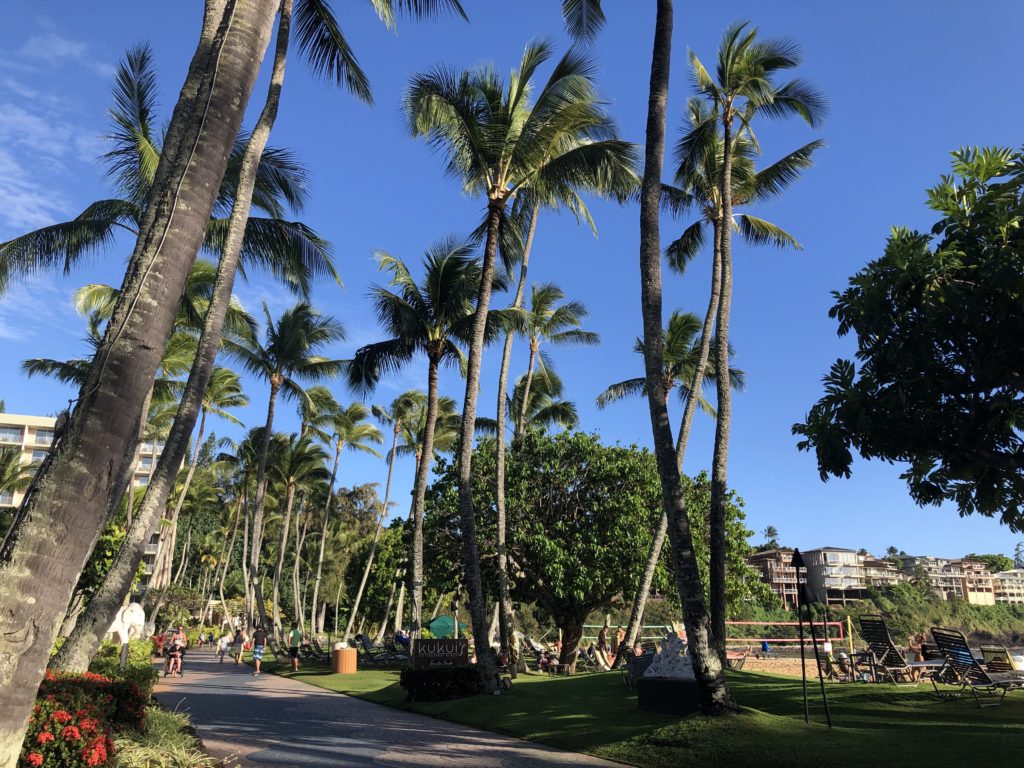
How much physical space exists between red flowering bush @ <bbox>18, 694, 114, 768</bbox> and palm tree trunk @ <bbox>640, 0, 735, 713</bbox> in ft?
24.0

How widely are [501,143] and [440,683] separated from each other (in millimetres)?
13009

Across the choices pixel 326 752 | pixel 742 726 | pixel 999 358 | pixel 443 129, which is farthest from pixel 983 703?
pixel 443 129

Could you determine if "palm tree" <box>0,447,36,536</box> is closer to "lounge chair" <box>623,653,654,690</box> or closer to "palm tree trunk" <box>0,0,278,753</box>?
"lounge chair" <box>623,653,654,690</box>

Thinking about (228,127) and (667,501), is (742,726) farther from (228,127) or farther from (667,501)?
(228,127)

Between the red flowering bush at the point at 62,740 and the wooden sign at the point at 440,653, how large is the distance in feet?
35.6

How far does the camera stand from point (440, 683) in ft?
52.6

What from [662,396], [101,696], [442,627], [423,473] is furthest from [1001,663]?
[442,627]

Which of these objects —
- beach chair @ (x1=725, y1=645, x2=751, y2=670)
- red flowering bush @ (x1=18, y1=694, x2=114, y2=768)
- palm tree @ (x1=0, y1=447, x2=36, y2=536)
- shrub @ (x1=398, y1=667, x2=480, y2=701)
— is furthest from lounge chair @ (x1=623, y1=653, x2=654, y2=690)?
palm tree @ (x1=0, y1=447, x2=36, y2=536)

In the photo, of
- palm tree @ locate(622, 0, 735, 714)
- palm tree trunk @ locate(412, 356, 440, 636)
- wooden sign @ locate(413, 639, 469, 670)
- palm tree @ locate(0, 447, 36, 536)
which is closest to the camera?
palm tree @ locate(622, 0, 735, 714)

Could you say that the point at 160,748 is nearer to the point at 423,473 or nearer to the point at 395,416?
the point at 423,473

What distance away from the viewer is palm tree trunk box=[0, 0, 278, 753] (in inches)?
155

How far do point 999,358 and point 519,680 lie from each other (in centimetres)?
1464

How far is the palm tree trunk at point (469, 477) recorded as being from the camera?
16219 mm

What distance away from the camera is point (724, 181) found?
16500 millimetres
